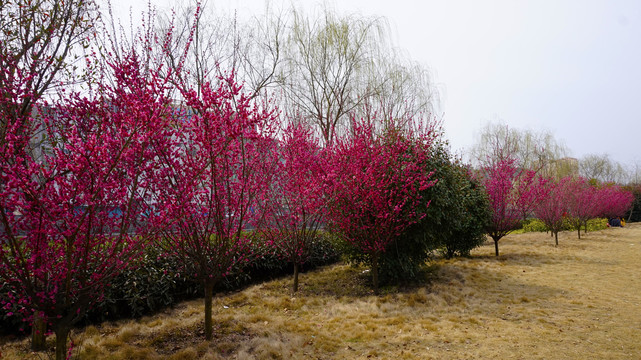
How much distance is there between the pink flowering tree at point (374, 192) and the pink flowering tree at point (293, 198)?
39 centimetres

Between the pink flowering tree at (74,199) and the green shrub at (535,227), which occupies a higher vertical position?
the pink flowering tree at (74,199)

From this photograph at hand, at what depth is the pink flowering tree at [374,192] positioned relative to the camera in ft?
19.1

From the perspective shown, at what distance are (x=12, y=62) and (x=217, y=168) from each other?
1907mm

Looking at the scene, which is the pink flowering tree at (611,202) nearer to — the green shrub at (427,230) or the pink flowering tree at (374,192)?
the green shrub at (427,230)

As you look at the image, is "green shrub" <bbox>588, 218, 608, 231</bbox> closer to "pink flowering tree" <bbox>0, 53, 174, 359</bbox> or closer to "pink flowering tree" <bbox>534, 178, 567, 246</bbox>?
"pink flowering tree" <bbox>534, 178, 567, 246</bbox>

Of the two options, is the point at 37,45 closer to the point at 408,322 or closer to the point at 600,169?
the point at 408,322

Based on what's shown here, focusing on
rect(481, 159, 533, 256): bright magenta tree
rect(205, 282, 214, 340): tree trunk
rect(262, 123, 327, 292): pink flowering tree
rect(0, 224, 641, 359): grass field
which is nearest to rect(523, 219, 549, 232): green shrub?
rect(481, 159, 533, 256): bright magenta tree

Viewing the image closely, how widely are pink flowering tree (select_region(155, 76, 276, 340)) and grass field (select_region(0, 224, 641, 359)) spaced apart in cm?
77

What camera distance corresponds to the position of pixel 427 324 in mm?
4648

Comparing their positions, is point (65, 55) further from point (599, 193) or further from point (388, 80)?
point (599, 193)

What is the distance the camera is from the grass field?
12.4 feet

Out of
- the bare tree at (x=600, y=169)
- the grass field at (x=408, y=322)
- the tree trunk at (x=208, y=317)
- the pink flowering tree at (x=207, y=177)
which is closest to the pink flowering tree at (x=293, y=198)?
the grass field at (x=408, y=322)

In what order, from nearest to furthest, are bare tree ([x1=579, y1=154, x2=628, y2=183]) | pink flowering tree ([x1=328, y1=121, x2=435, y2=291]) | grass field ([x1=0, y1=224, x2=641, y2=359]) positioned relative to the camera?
1. grass field ([x1=0, y1=224, x2=641, y2=359])
2. pink flowering tree ([x1=328, y1=121, x2=435, y2=291])
3. bare tree ([x1=579, y1=154, x2=628, y2=183])

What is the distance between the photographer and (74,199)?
8.16 feet
